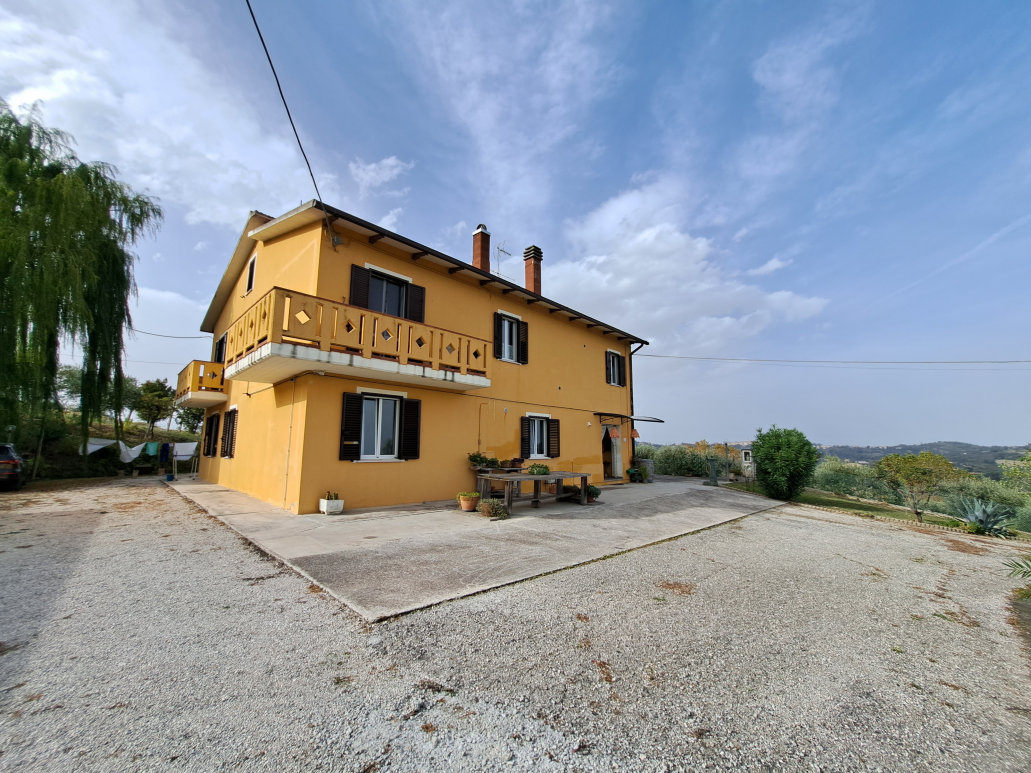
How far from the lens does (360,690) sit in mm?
2740

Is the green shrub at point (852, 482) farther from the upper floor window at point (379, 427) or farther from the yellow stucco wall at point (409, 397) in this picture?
the upper floor window at point (379, 427)

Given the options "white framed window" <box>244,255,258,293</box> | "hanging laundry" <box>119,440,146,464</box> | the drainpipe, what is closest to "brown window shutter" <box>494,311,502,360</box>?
the drainpipe

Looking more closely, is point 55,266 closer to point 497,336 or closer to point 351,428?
point 351,428

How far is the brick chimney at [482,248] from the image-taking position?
14.5 metres

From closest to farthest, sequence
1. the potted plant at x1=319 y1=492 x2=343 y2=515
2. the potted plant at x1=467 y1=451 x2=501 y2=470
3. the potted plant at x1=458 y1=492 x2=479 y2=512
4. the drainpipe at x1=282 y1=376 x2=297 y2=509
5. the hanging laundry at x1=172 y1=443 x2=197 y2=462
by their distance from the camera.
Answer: the potted plant at x1=319 y1=492 x2=343 y2=515
the drainpipe at x1=282 y1=376 x2=297 y2=509
the potted plant at x1=458 y1=492 x2=479 y2=512
the potted plant at x1=467 y1=451 x2=501 y2=470
the hanging laundry at x1=172 y1=443 x2=197 y2=462

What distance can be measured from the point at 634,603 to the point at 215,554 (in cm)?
552

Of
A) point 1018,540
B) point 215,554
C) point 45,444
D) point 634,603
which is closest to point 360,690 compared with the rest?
point 634,603

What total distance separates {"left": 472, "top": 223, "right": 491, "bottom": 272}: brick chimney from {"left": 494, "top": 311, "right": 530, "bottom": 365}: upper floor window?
2.38 m

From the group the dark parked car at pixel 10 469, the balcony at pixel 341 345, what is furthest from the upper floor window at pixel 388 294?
the dark parked car at pixel 10 469

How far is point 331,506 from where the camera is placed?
28.6 feet

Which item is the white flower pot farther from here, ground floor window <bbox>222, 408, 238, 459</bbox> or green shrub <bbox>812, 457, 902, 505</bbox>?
green shrub <bbox>812, 457, 902, 505</bbox>

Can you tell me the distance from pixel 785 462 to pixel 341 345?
13952 mm

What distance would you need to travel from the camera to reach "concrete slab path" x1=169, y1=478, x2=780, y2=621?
471 cm

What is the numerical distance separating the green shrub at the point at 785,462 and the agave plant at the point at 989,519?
3928mm
